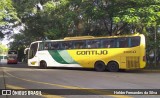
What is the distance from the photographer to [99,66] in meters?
28.2

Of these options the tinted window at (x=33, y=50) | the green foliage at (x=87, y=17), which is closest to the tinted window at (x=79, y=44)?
the green foliage at (x=87, y=17)

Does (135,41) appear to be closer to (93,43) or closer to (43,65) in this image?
(93,43)

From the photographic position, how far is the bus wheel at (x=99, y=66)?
91.2ft

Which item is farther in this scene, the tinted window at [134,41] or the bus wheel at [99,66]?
the bus wheel at [99,66]

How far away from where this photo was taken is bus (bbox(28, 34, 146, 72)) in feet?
85.2

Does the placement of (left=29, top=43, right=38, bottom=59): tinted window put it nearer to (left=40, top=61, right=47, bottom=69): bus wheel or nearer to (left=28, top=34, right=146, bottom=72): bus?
(left=28, top=34, right=146, bottom=72): bus

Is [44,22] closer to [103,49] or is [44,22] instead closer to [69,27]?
[69,27]

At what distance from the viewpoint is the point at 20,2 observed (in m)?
40.7

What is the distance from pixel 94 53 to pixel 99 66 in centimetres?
116

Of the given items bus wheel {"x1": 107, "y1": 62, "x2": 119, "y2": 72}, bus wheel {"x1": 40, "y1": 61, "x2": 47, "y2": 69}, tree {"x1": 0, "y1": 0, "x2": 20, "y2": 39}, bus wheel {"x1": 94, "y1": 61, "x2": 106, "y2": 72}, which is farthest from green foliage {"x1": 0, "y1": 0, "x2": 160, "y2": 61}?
bus wheel {"x1": 40, "y1": 61, "x2": 47, "y2": 69}

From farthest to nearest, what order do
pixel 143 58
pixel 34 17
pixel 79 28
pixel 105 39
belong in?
1. pixel 34 17
2. pixel 79 28
3. pixel 105 39
4. pixel 143 58

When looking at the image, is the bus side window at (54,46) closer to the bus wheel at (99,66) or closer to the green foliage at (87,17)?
the green foliage at (87,17)

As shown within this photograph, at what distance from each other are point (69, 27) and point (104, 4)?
6629mm

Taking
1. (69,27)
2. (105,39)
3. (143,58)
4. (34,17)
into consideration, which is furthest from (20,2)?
(143,58)
